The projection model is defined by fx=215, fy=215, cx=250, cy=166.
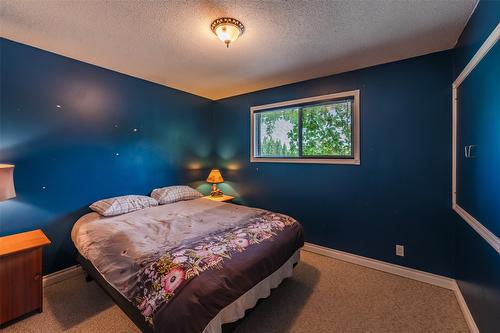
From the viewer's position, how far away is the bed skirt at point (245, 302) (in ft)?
4.33

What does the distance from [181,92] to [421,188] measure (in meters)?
3.71

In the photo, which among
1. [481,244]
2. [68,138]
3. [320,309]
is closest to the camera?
[481,244]

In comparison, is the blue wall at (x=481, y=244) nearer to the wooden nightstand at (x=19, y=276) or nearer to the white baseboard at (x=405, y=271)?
the white baseboard at (x=405, y=271)

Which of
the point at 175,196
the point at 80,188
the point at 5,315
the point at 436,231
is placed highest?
the point at 80,188

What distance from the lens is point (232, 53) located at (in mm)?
2424

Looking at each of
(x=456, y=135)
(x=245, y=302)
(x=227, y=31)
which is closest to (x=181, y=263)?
(x=245, y=302)

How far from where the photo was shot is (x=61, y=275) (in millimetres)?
2377

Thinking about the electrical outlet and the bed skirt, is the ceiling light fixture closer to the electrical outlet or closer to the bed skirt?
the bed skirt

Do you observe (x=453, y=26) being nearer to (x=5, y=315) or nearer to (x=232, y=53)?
(x=232, y=53)

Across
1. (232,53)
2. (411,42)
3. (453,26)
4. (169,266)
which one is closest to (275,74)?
(232,53)

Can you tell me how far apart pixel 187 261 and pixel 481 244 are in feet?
6.75

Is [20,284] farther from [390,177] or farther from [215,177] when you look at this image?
[390,177]

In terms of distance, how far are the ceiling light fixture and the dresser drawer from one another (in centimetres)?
245

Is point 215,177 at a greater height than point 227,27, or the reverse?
point 227,27
